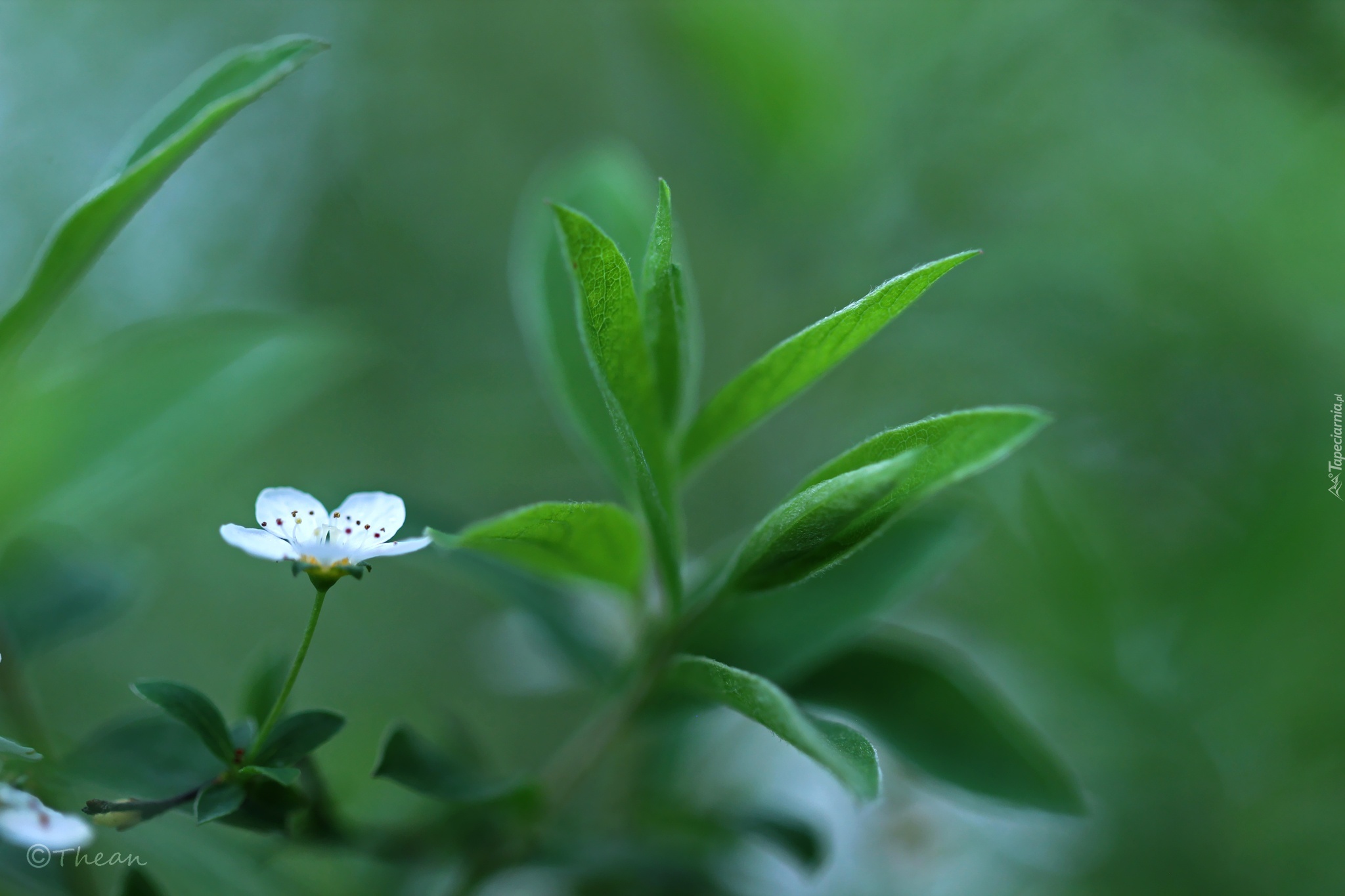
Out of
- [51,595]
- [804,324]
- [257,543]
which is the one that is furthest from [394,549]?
[804,324]

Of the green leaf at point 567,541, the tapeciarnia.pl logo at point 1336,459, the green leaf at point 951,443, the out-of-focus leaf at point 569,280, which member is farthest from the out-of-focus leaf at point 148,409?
the tapeciarnia.pl logo at point 1336,459

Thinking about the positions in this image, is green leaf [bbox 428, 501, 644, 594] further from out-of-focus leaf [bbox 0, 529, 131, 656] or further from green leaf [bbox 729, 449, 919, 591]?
out-of-focus leaf [bbox 0, 529, 131, 656]

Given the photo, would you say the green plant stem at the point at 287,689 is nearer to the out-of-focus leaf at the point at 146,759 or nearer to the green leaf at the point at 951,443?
the out-of-focus leaf at the point at 146,759

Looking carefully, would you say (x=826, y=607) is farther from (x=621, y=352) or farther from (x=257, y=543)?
(x=257, y=543)

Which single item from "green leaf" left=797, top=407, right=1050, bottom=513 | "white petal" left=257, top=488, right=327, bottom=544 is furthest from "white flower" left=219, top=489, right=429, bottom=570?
"green leaf" left=797, top=407, right=1050, bottom=513

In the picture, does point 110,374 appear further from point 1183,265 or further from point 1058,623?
point 1183,265

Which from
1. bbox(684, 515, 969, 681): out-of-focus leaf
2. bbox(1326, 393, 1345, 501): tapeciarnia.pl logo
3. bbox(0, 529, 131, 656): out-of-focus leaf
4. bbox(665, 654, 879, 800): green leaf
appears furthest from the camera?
bbox(1326, 393, 1345, 501): tapeciarnia.pl logo
